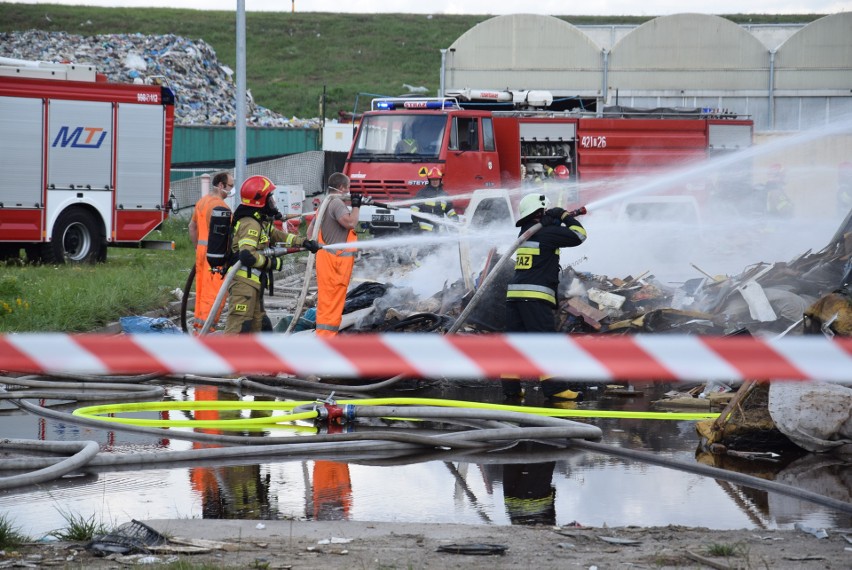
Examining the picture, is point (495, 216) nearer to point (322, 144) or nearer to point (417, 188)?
point (417, 188)

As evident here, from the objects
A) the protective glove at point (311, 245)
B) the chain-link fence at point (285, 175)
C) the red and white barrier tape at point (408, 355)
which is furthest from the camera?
the chain-link fence at point (285, 175)

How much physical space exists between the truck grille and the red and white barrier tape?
46.7ft

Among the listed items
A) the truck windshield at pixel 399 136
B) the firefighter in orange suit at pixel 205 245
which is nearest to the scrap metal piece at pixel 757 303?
the firefighter in orange suit at pixel 205 245

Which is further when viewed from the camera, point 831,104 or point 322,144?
point 322,144

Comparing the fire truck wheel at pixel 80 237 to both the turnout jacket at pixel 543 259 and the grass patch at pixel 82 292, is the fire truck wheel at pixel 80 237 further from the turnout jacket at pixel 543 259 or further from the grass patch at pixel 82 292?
the turnout jacket at pixel 543 259

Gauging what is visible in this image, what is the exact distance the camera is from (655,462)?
20.9 feet

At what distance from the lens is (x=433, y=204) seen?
15.9 m

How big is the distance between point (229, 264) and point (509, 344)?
→ 5981 mm

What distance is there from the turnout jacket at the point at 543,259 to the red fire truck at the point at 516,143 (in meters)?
7.24

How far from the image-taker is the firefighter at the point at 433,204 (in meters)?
13.8

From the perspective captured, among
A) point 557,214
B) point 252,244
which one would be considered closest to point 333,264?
point 252,244

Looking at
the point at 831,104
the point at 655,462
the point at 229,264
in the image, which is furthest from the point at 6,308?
the point at 831,104

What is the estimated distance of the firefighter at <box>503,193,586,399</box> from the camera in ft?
29.6

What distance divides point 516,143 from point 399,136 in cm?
239
